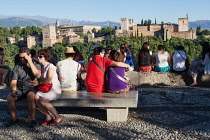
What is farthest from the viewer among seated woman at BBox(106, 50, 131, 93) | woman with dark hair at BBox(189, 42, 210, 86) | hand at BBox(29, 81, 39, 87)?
woman with dark hair at BBox(189, 42, 210, 86)

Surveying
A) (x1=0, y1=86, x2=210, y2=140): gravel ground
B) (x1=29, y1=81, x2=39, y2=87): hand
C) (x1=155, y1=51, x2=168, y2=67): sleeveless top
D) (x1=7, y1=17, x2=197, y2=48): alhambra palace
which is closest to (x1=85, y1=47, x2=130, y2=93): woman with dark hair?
(x1=0, y1=86, x2=210, y2=140): gravel ground

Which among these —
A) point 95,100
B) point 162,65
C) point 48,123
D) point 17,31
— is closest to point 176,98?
point 162,65

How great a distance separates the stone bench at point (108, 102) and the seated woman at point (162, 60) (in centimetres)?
294

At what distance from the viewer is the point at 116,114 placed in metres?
3.78

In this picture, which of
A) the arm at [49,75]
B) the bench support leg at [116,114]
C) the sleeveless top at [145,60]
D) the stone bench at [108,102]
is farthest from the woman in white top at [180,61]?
the arm at [49,75]

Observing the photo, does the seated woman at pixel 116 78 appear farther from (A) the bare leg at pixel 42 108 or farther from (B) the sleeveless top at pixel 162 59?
(B) the sleeveless top at pixel 162 59

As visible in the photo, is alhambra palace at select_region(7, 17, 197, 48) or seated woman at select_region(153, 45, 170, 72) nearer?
seated woman at select_region(153, 45, 170, 72)

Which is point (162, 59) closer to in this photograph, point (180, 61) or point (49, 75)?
point (180, 61)

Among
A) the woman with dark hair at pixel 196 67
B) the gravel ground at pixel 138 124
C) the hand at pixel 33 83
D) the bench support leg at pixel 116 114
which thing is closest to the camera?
the gravel ground at pixel 138 124

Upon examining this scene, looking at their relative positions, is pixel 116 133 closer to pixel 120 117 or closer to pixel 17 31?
pixel 120 117

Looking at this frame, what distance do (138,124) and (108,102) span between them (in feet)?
1.59

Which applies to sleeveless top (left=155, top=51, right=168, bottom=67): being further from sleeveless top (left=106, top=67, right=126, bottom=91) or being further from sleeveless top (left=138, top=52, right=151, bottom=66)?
sleeveless top (left=106, top=67, right=126, bottom=91)

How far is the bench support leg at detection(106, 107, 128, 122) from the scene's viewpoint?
376cm

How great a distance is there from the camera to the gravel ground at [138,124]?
130 inches
